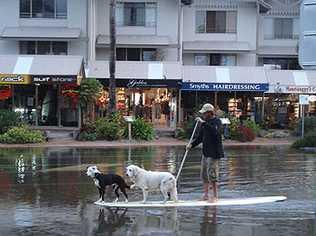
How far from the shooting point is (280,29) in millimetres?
45625

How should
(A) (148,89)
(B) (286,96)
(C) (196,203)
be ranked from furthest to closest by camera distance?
(B) (286,96), (A) (148,89), (C) (196,203)

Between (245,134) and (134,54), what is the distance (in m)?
Answer: 12.0

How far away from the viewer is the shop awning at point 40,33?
125 ft

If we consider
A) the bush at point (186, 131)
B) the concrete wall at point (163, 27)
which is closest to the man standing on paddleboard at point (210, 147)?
the bush at point (186, 131)

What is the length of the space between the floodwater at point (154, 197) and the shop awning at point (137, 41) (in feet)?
59.7

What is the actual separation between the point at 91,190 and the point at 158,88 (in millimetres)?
24226

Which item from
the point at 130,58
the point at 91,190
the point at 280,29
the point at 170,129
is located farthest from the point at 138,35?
the point at 91,190

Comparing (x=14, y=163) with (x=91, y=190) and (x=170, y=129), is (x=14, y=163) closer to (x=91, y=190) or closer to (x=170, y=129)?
(x=91, y=190)

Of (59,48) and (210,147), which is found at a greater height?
(59,48)

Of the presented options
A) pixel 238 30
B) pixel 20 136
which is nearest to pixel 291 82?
pixel 238 30

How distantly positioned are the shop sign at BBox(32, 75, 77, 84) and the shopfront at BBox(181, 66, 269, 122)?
23.7ft

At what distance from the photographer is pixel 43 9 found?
3922cm

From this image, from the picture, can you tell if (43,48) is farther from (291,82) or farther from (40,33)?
(291,82)

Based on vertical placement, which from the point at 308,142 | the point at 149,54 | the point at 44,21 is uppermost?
the point at 44,21
